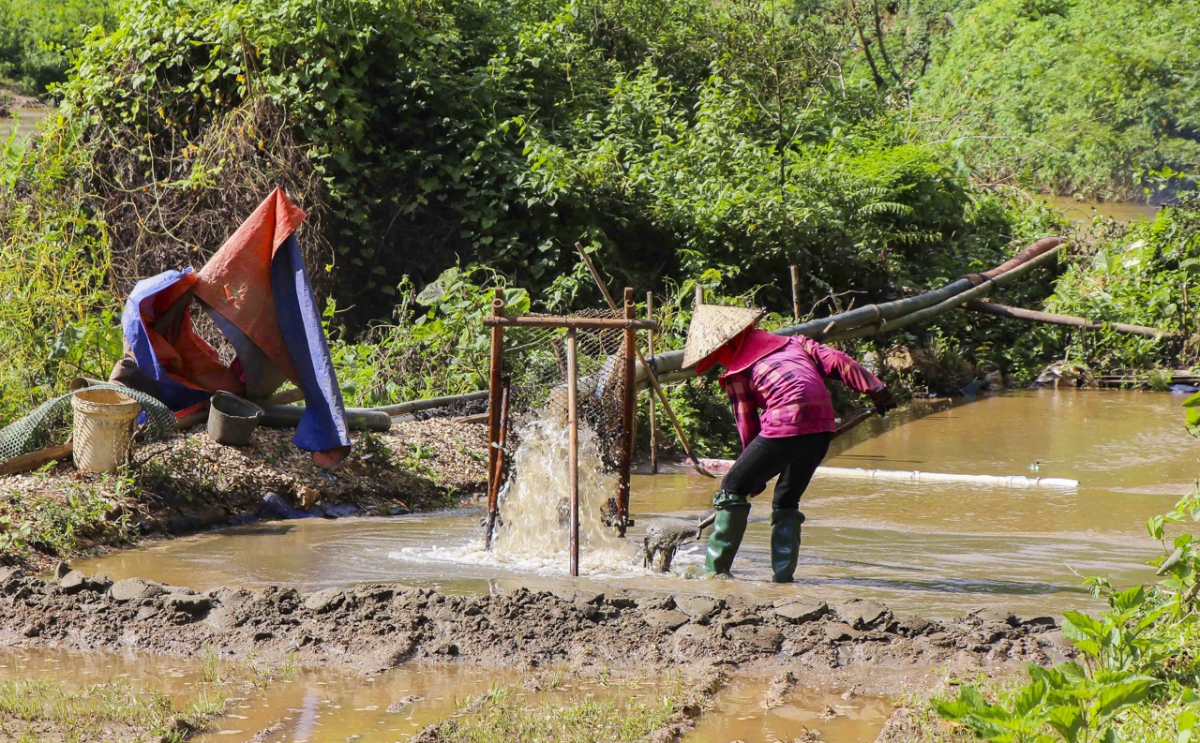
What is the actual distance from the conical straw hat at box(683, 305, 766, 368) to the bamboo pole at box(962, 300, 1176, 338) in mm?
9304

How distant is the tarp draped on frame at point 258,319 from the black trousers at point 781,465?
9.84 ft

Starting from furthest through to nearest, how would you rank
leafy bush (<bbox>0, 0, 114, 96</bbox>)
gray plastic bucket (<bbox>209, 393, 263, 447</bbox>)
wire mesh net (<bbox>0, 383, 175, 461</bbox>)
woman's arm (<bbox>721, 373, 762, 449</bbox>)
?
leafy bush (<bbox>0, 0, 114, 96</bbox>) → gray plastic bucket (<bbox>209, 393, 263, 447</bbox>) → wire mesh net (<bbox>0, 383, 175, 461</bbox>) → woman's arm (<bbox>721, 373, 762, 449</bbox>)

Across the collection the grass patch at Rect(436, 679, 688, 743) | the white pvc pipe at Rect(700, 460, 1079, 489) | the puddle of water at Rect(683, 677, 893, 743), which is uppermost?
the white pvc pipe at Rect(700, 460, 1079, 489)

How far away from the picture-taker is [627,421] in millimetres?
7098

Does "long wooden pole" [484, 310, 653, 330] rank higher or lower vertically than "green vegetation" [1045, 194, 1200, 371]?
lower

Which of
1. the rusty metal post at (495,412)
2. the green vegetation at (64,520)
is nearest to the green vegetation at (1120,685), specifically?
the rusty metal post at (495,412)

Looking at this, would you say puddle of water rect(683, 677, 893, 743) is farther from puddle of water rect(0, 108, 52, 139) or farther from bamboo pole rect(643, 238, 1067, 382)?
puddle of water rect(0, 108, 52, 139)

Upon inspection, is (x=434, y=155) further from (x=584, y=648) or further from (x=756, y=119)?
(x=584, y=648)

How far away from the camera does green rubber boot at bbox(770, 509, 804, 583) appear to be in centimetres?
657

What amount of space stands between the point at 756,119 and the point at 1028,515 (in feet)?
27.9

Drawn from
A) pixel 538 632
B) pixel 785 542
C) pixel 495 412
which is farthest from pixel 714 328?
pixel 538 632

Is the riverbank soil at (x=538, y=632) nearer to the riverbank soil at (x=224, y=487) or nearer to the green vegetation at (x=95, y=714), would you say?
the green vegetation at (x=95, y=714)

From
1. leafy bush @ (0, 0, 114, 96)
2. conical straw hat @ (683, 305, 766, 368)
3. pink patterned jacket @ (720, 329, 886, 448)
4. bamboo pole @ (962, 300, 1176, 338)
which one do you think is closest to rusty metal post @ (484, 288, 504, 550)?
conical straw hat @ (683, 305, 766, 368)

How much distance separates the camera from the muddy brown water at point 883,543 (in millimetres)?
6508
